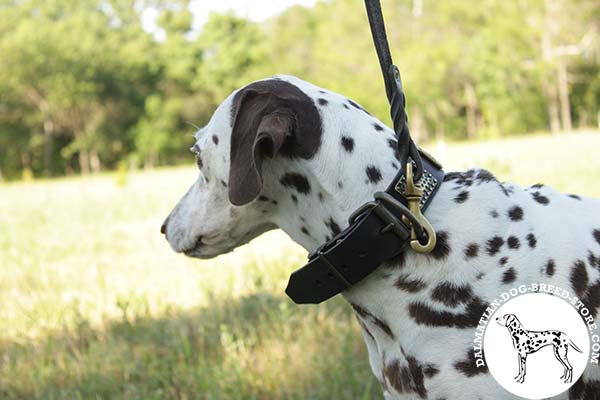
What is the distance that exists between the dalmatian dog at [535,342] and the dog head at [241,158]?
2.92ft

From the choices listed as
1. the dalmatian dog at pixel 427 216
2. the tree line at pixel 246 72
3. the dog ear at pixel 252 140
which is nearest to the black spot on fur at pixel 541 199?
the dalmatian dog at pixel 427 216

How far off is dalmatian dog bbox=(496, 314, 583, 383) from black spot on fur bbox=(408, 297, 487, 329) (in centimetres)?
9

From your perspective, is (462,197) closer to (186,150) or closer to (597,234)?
(597,234)

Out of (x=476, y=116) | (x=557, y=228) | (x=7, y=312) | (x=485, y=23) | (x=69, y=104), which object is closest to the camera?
(x=557, y=228)

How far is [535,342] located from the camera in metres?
2.20

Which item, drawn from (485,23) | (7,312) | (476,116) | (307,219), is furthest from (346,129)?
(476,116)

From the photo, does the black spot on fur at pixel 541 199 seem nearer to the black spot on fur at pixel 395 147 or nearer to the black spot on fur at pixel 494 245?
the black spot on fur at pixel 494 245

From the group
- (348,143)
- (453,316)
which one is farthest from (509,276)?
(348,143)

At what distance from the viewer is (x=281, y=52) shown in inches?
2635

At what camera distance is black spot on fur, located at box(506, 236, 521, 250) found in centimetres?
219

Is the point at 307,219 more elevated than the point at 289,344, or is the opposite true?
the point at 307,219

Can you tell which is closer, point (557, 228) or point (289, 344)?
point (557, 228)

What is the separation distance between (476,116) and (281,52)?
20816mm

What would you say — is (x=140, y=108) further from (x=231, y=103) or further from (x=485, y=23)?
(x=231, y=103)
